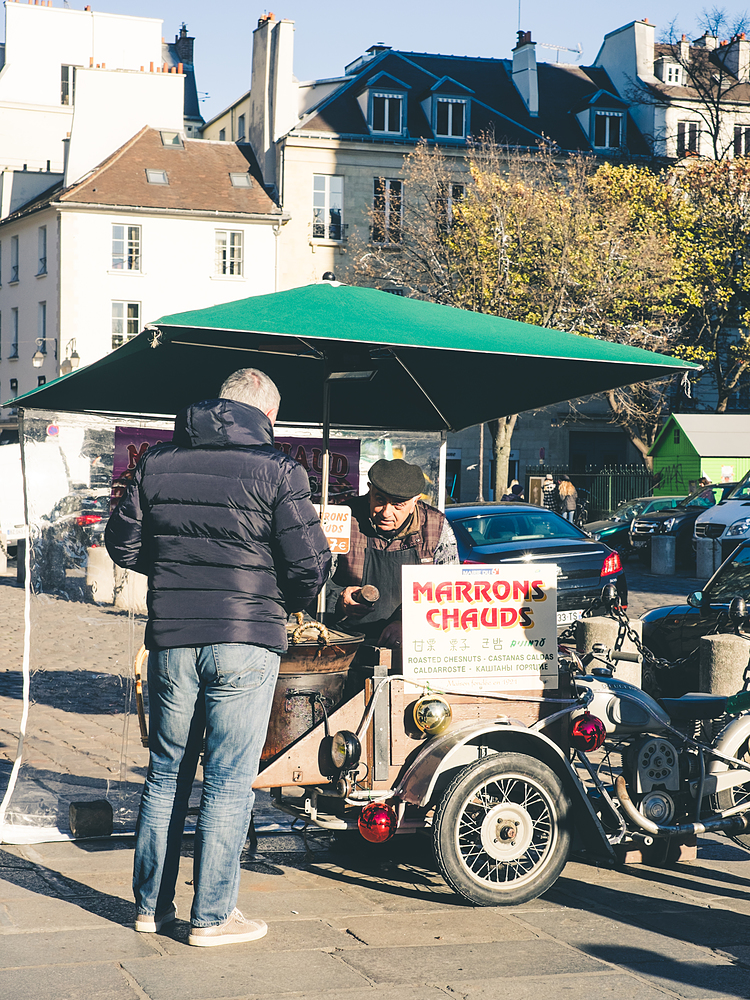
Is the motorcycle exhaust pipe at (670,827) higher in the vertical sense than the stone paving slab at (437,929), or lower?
higher

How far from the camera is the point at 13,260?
48.3 m

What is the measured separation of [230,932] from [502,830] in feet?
3.86

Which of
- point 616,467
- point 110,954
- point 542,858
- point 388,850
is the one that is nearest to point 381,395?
point 388,850

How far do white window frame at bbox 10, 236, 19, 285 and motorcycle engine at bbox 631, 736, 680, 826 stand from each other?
46.5 meters

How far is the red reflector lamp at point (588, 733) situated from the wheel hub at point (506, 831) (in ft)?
Result: 1.19

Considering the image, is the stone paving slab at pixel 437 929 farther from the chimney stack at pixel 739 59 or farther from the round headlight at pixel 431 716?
the chimney stack at pixel 739 59

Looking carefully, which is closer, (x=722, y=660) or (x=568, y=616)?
(x=722, y=660)

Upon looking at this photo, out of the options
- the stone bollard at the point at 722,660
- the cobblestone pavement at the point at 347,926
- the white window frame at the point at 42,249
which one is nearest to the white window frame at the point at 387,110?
the white window frame at the point at 42,249

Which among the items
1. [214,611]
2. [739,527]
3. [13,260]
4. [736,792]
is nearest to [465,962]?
[214,611]

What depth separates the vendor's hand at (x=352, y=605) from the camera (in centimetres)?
554

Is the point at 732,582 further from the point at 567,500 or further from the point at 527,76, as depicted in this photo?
the point at 527,76

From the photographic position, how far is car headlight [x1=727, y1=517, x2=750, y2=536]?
71.2 ft

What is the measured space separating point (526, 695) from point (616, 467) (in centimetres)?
3610

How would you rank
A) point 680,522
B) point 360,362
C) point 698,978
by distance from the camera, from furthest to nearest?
point 680,522 → point 360,362 → point 698,978
